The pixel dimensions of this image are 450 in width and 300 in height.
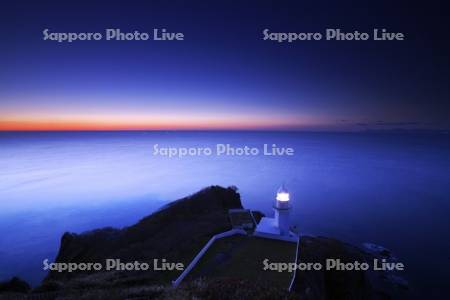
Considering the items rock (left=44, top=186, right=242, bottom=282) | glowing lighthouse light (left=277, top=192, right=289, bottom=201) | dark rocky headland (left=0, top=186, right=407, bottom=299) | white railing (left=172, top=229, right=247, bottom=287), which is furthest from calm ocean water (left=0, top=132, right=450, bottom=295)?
white railing (left=172, top=229, right=247, bottom=287)

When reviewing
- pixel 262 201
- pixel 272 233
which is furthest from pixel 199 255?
pixel 262 201

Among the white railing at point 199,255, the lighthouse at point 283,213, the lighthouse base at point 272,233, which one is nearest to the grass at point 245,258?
the white railing at point 199,255

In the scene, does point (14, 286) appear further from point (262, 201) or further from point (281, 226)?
point (262, 201)

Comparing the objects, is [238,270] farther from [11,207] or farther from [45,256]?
[11,207]

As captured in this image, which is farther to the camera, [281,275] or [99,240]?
[99,240]

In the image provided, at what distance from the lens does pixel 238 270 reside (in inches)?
565

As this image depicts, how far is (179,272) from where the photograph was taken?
1532 cm

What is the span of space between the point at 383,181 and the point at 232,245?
203 ft

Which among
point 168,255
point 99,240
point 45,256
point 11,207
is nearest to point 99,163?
point 11,207

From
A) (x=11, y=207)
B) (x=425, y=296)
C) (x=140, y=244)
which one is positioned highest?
(x=140, y=244)

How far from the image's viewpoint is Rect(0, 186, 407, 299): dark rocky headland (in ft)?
34.7

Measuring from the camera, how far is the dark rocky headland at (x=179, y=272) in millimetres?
10568

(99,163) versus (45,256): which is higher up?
(99,163)

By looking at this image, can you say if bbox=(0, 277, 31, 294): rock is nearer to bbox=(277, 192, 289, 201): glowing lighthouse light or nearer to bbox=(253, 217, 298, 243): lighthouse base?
bbox=(253, 217, 298, 243): lighthouse base
